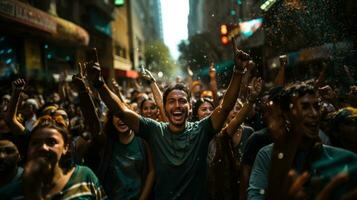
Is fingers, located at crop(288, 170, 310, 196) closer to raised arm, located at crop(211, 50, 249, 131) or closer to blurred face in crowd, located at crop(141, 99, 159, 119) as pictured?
raised arm, located at crop(211, 50, 249, 131)

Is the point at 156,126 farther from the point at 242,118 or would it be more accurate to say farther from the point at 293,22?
the point at 293,22

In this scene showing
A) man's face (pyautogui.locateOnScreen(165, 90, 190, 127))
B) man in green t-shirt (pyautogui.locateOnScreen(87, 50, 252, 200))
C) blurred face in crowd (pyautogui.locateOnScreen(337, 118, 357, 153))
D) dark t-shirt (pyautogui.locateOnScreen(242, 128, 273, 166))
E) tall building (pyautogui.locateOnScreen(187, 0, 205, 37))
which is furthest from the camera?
tall building (pyautogui.locateOnScreen(187, 0, 205, 37))

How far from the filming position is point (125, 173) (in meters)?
3.99

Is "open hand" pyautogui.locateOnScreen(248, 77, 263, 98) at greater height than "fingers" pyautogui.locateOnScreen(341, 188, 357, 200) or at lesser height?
greater

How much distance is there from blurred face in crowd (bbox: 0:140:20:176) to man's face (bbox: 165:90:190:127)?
1234 mm

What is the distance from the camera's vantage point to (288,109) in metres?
2.58

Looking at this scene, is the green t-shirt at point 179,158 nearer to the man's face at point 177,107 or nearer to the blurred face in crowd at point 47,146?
the man's face at point 177,107

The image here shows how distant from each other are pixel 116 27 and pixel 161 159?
134ft

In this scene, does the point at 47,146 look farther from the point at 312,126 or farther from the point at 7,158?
the point at 312,126

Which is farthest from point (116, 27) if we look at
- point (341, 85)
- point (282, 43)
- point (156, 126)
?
point (156, 126)

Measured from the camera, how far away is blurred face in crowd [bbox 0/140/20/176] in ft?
9.42

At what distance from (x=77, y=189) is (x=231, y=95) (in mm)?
1458

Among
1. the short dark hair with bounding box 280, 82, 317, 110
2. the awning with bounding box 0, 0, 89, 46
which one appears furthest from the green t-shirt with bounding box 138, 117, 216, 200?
the awning with bounding box 0, 0, 89, 46

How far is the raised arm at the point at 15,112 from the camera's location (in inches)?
183
